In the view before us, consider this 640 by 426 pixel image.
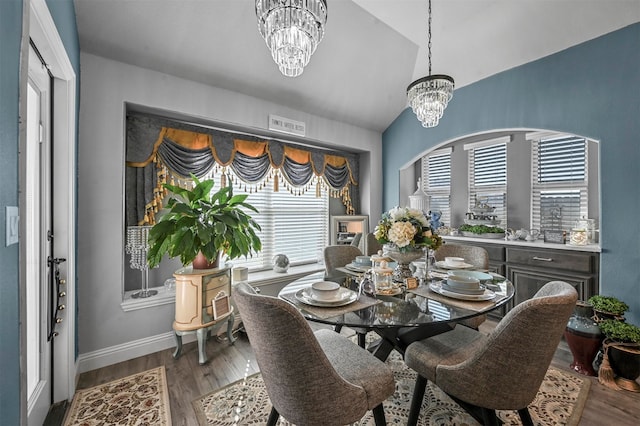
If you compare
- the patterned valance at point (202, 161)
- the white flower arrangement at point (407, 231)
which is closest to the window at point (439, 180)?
the patterned valance at point (202, 161)

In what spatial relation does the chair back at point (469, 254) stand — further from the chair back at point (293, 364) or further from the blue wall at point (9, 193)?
the blue wall at point (9, 193)

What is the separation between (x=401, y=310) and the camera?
1.49m

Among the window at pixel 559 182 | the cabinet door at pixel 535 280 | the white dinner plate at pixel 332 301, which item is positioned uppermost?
the window at pixel 559 182

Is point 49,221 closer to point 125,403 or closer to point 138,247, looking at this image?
point 138,247

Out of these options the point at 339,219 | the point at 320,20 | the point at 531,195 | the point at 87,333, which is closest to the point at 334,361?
the point at 320,20

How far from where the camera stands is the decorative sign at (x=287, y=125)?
3283mm

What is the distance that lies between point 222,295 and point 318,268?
1534 millimetres

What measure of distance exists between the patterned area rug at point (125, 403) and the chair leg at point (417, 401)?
1.44 metres

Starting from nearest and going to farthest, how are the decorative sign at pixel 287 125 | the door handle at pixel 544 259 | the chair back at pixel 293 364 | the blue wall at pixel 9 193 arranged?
the blue wall at pixel 9 193, the chair back at pixel 293 364, the door handle at pixel 544 259, the decorative sign at pixel 287 125

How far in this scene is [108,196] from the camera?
233cm

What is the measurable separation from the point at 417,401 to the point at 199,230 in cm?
191

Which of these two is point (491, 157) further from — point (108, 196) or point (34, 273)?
point (34, 273)

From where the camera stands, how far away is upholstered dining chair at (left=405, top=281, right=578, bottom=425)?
115 cm

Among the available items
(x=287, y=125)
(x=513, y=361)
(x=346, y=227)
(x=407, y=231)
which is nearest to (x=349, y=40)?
(x=287, y=125)
